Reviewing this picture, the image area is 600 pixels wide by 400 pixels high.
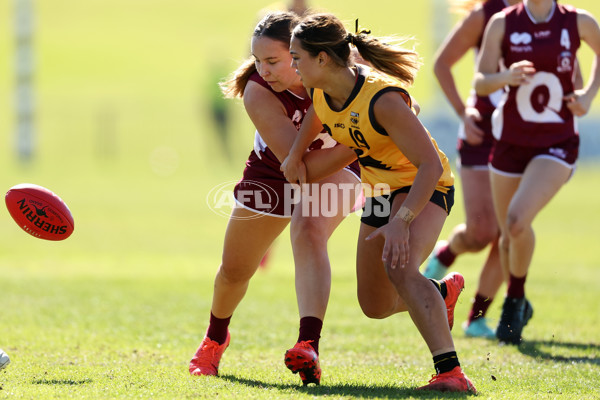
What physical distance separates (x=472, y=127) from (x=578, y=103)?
3.09 ft

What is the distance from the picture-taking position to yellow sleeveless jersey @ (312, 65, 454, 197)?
178 inches

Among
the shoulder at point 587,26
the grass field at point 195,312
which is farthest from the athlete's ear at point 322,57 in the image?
the shoulder at point 587,26

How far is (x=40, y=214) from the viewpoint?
5.25 metres

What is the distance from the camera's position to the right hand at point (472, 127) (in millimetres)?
6992

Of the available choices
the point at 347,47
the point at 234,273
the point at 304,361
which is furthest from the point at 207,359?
the point at 347,47

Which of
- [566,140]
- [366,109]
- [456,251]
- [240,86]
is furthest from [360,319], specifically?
[366,109]

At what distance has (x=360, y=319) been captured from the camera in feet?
25.3

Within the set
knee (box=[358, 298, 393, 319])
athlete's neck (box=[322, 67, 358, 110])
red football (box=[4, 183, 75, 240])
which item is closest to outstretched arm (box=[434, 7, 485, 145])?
knee (box=[358, 298, 393, 319])

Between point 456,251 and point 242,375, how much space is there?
2.80 m

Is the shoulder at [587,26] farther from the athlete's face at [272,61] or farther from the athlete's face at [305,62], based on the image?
the athlete's face at [305,62]

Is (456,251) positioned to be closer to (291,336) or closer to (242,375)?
(291,336)

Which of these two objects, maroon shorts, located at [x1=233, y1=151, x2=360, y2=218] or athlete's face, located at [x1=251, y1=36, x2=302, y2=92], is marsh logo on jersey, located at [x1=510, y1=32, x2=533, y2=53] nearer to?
maroon shorts, located at [x1=233, y1=151, x2=360, y2=218]

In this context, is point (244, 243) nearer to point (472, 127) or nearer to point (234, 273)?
point (234, 273)

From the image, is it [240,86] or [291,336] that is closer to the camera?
[240,86]
